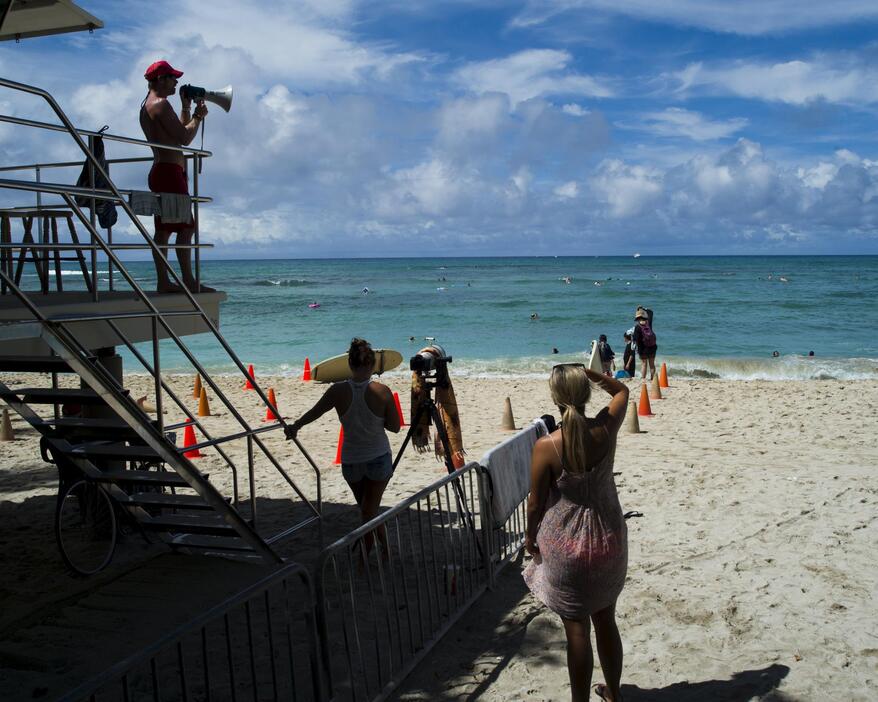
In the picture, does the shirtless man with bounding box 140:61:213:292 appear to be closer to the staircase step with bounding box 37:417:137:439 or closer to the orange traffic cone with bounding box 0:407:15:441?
the staircase step with bounding box 37:417:137:439

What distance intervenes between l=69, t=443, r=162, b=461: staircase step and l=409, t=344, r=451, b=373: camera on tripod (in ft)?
6.36

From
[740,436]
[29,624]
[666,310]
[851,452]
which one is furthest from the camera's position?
[666,310]

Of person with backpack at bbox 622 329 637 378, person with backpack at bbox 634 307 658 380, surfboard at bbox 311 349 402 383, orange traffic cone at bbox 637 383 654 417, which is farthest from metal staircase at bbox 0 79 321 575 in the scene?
person with backpack at bbox 622 329 637 378

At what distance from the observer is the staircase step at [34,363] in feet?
15.4

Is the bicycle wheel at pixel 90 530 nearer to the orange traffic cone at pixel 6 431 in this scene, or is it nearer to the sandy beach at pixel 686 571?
the sandy beach at pixel 686 571

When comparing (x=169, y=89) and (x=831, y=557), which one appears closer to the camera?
(x=831, y=557)

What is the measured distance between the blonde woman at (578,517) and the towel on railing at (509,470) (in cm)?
172

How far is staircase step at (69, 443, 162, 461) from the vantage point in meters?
5.16

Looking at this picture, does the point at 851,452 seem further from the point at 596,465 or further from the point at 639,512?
the point at 596,465

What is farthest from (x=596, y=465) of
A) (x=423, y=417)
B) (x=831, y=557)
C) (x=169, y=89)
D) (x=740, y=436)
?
(x=740, y=436)

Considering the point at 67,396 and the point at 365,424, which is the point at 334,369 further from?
the point at 67,396

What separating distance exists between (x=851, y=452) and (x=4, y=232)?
9387 mm

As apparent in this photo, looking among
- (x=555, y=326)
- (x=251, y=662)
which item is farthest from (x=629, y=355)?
(x=555, y=326)

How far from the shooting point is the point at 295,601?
5.65 m
